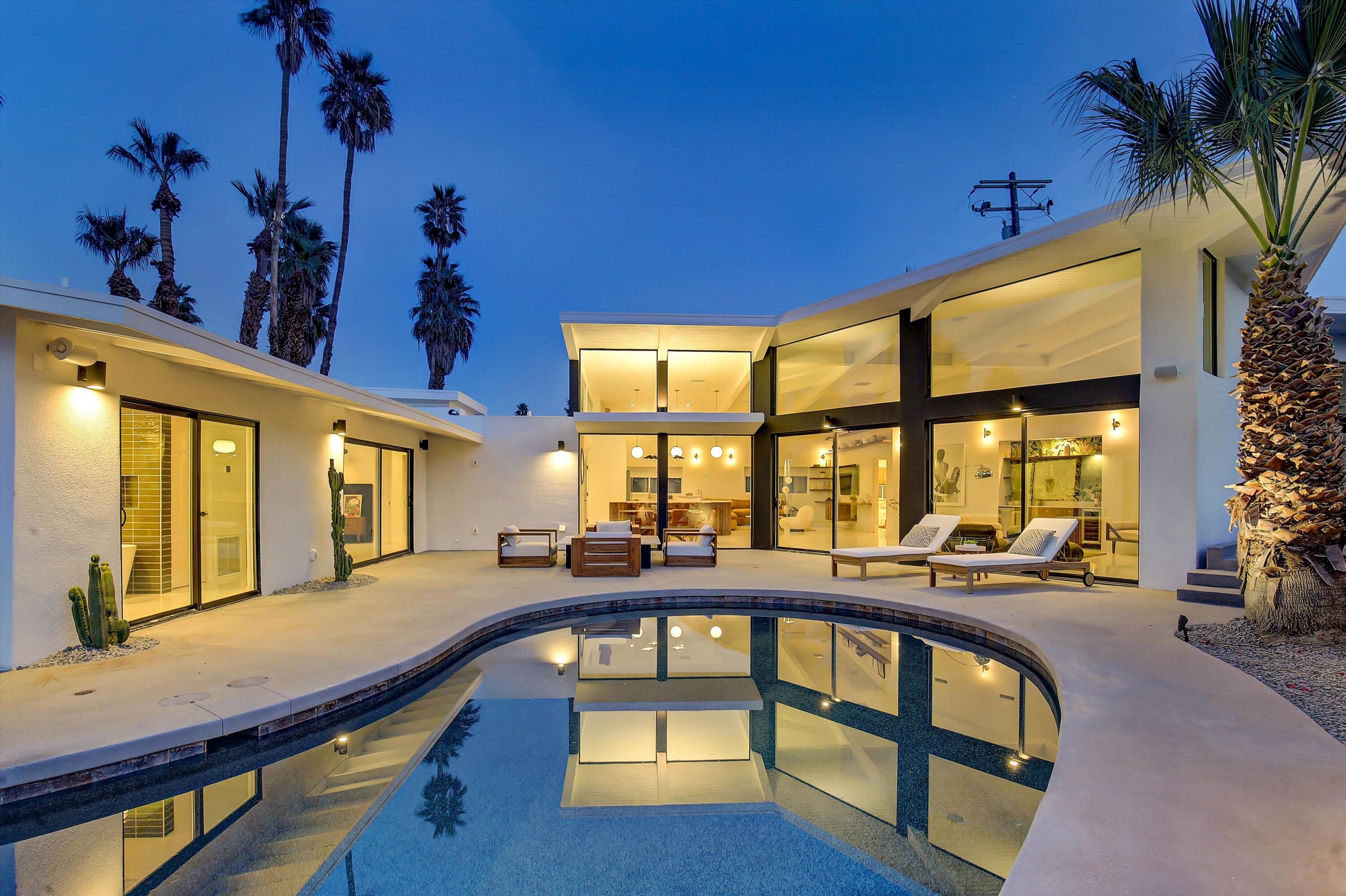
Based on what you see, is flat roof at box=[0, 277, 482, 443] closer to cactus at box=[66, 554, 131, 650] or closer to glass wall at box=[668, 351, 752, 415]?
cactus at box=[66, 554, 131, 650]

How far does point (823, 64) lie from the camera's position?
2308 inches

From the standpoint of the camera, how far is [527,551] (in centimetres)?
1083

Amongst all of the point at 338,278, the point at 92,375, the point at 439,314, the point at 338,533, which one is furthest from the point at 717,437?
the point at 439,314

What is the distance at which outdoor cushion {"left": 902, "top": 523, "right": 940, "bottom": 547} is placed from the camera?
9461 mm

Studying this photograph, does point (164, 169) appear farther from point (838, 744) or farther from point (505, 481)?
point (838, 744)

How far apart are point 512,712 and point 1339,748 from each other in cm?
487

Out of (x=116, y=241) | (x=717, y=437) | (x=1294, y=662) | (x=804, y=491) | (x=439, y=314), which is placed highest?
(x=116, y=241)

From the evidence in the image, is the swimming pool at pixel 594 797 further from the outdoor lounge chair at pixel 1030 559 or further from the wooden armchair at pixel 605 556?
the wooden armchair at pixel 605 556

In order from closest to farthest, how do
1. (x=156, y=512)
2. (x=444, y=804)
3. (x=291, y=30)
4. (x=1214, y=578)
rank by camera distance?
(x=444, y=804)
(x=156, y=512)
(x=1214, y=578)
(x=291, y=30)

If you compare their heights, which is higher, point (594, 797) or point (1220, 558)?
point (1220, 558)

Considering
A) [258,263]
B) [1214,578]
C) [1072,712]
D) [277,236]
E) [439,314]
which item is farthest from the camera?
[439,314]

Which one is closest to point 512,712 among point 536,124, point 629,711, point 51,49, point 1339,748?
point 629,711

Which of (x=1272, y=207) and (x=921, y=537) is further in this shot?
(x=921, y=537)

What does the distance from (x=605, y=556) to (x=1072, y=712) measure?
6752 mm
